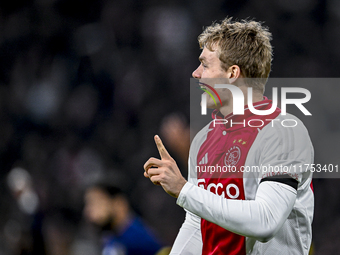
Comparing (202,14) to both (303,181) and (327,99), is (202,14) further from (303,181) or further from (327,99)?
(303,181)

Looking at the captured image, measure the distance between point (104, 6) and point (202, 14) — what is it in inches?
63.6

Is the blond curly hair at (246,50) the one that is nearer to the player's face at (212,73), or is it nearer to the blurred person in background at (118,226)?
the player's face at (212,73)

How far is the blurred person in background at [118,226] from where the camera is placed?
261cm

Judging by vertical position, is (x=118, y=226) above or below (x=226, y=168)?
below

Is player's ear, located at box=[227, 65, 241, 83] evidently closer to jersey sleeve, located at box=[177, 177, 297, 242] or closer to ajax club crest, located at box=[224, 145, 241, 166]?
ajax club crest, located at box=[224, 145, 241, 166]

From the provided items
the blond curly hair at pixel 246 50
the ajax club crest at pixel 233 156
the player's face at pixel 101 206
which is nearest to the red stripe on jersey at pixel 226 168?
the ajax club crest at pixel 233 156

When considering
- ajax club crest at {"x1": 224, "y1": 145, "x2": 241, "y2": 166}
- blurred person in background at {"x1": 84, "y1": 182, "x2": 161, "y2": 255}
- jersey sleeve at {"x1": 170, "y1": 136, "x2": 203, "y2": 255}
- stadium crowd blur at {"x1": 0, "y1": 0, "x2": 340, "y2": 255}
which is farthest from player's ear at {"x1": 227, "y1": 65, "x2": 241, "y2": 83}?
stadium crowd blur at {"x1": 0, "y1": 0, "x2": 340, "y2": 255}

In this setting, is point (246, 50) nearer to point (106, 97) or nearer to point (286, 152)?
point (286, 152)

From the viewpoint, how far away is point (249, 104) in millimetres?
1374

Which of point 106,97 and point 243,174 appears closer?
point 243,174

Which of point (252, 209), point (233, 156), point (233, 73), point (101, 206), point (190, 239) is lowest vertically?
point (101, 206)

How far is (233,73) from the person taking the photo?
4.61 feet

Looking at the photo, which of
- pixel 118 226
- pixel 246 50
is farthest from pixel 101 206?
pixel 246 50

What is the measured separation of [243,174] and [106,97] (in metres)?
4.40
